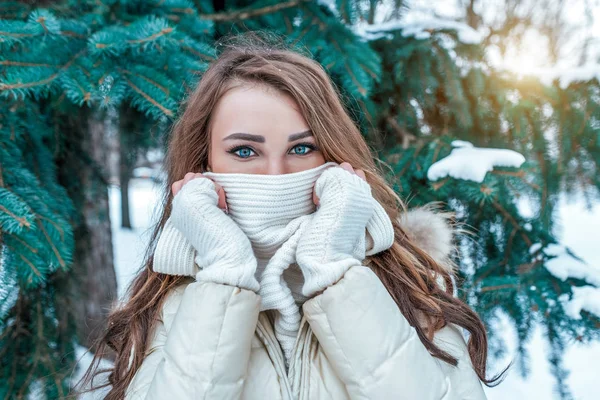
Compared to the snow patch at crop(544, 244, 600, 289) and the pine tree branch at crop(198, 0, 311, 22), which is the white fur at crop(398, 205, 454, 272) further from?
the pine tree branch at crop(198, 0, 311, 22)

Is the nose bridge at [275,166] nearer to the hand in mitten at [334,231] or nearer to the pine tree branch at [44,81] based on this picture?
the hand in mitten at [334,231]

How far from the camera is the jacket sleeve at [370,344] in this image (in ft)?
3.30

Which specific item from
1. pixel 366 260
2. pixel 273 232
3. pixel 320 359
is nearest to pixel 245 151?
pixel 273 232

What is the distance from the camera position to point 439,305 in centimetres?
135

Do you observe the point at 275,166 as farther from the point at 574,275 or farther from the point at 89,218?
the point at 89,218

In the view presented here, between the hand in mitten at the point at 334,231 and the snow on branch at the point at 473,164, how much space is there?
1.84ft

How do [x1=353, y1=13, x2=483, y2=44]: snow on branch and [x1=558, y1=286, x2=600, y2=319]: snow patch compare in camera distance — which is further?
[x1=353, y1=13, x2=483, y2=44]: snow on branch

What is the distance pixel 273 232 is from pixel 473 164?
87 centimetres

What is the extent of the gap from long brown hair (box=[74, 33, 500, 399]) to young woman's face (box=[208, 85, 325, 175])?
4 centimetres

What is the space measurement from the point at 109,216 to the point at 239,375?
1.82 m

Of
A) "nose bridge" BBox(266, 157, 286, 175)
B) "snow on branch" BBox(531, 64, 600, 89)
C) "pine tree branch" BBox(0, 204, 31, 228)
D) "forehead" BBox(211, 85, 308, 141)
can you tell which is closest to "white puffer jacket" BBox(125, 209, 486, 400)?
"nose bridge" BBox(266, 157, 286, 175)

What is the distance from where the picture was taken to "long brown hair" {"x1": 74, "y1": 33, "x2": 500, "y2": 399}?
1.32 metres

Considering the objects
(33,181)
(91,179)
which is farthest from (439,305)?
(91,179)

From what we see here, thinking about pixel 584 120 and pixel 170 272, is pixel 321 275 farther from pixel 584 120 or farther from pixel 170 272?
pixel 584 120
